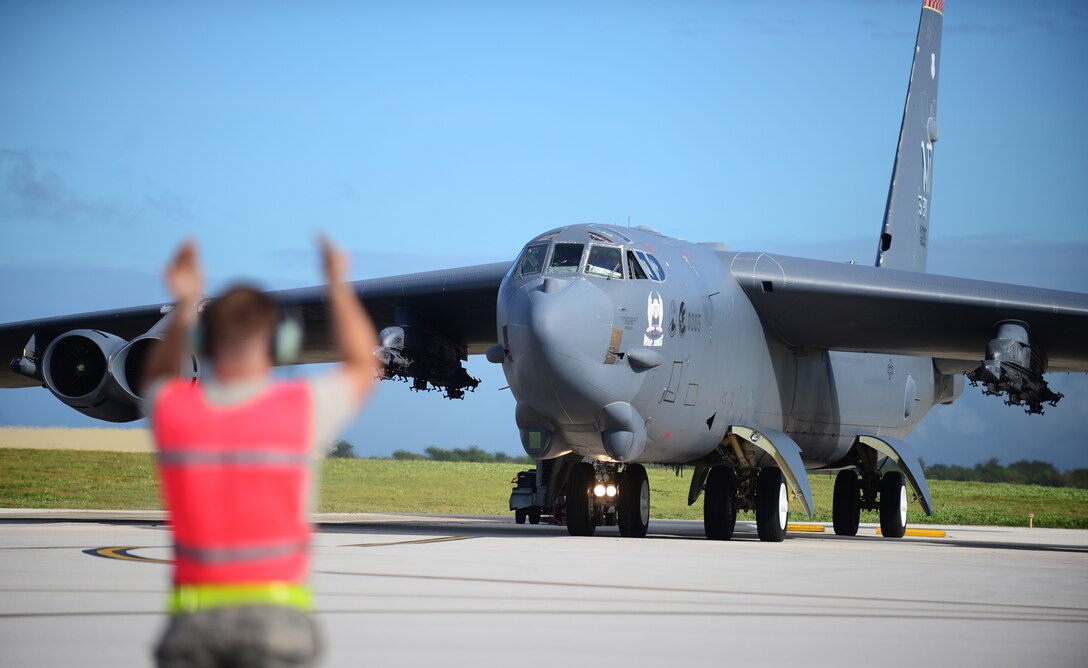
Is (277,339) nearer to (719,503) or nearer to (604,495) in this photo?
(604,495)

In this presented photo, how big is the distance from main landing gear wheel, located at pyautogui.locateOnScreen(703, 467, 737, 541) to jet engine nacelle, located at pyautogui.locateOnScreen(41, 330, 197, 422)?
7.31 m

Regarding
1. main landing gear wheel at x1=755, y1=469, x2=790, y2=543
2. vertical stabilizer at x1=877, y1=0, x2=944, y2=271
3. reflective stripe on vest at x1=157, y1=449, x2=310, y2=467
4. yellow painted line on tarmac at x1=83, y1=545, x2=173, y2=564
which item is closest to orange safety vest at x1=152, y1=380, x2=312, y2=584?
reflective stripe on vest at x1=157, y1=449, x2=310, y2=467

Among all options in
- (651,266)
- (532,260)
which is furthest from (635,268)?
(532,260)

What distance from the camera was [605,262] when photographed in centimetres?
1545

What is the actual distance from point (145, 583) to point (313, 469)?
20.9 ft

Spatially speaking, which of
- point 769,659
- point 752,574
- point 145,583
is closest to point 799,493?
point 752,574

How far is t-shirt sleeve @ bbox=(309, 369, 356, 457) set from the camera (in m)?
3.02

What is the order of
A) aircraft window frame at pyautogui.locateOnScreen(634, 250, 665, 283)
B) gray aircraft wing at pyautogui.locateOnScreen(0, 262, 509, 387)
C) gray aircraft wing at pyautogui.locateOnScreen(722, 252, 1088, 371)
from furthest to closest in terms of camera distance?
gray aircraft wing at pyautogui.locateOnScreen(0, 262, 509, 387) < gray aircraft wing at pyautogui.locateOnScreen(722, 252, 1088, 371) < aircraft window frame at pyautogui.locateOnScreen(634, 250, 665, 283)

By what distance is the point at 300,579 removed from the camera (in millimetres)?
2945

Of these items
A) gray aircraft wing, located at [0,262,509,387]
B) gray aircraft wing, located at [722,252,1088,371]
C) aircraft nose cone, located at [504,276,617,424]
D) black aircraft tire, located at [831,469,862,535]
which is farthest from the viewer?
black aircraft tire, located at [831,469,862,535]

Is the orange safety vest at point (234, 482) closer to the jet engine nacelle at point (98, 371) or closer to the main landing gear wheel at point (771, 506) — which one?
the main landing gear wheel at point (771, 506)

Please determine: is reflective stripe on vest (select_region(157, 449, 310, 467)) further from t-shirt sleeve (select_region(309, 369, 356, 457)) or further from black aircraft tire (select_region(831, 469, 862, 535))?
black aircraft tire (select_region(831, 469, 862, 535))

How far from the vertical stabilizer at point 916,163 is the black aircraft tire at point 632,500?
9577mm

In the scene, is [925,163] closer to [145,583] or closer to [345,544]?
[345,544]
